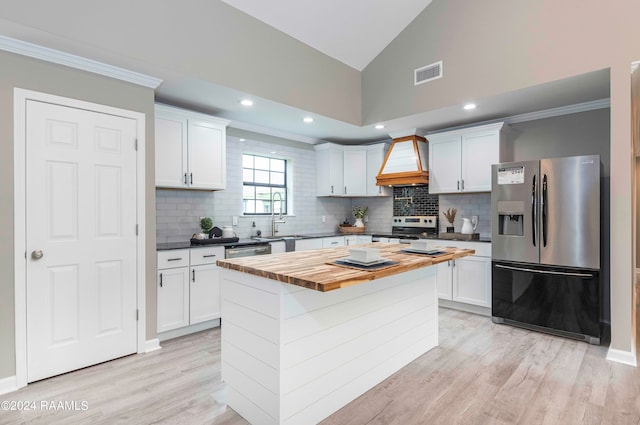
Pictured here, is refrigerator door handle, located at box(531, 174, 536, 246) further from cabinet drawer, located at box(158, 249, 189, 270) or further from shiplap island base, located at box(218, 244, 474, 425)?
cabinet drawer, located at box(158, 249, 189, 270)

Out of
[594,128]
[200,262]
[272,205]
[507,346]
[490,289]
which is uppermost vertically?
[594,128]

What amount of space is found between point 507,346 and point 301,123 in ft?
11.6

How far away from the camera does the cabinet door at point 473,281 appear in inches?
165

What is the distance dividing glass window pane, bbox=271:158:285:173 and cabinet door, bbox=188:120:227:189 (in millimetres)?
1260

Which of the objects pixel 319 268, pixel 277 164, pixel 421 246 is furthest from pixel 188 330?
pixel 277 164

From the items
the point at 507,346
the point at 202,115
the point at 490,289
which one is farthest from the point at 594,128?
the point at 202,115

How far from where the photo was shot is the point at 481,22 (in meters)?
3.63

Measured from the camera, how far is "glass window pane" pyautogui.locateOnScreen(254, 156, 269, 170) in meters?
Result: 5.13

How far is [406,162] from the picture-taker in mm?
5148

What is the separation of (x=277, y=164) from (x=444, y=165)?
2.49m

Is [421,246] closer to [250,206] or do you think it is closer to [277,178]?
[250,206]

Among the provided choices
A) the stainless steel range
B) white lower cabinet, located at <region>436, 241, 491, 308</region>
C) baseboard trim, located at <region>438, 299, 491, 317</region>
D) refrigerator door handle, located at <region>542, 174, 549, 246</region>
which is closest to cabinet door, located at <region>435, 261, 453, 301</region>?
white lower cabinet, located at <region>436, 241, 491, 308</region>

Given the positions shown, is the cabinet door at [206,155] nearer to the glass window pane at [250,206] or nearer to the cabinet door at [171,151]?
the cabinet door at [171,151]

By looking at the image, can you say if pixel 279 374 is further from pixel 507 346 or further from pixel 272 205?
pixel 272 205
